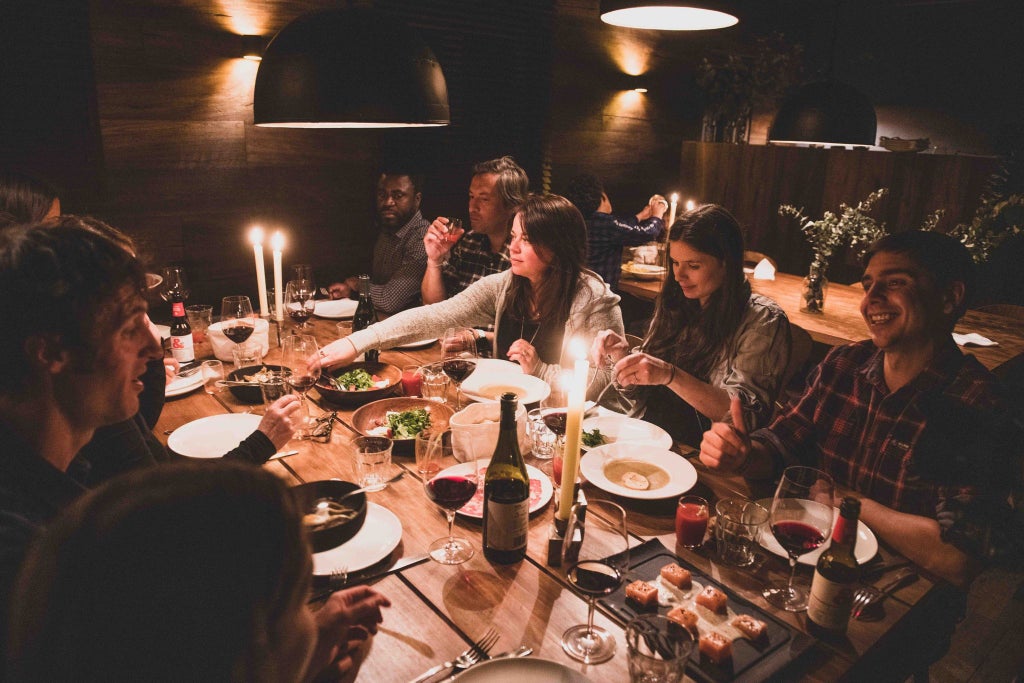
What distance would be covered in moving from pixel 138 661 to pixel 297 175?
3.81 metres

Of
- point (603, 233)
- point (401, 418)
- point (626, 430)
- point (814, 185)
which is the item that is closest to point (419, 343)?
point (401, 418)

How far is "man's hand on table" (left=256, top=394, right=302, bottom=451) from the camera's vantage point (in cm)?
159

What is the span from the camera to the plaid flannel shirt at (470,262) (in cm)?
354

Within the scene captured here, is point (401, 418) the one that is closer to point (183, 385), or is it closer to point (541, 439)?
point (541, 439)

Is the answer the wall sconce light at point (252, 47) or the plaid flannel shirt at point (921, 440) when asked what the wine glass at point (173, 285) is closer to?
the wall sconce light at point (252, 47)

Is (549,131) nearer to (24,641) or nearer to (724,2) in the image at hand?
(724,2)

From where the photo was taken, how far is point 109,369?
3.48 ft

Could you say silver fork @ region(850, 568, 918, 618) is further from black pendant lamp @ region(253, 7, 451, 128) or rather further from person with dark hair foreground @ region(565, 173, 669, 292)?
person with dark hair foreground @ region(565, 173, 669, 292)

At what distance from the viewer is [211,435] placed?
1.79m

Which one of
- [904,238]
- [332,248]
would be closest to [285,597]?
[904,238]

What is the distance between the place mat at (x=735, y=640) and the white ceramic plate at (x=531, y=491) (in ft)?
0.86

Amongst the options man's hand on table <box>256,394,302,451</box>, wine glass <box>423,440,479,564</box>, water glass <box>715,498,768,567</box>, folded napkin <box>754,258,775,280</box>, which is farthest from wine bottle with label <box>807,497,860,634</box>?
folded napkin <box>754,258,775,280</box>

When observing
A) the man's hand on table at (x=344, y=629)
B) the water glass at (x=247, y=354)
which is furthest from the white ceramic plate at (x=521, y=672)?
the water glass at (x=247, y=354)

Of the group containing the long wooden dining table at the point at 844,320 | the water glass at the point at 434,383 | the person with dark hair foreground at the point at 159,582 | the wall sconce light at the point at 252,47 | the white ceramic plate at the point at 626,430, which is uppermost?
the wall sconce light at the point at 252,47
